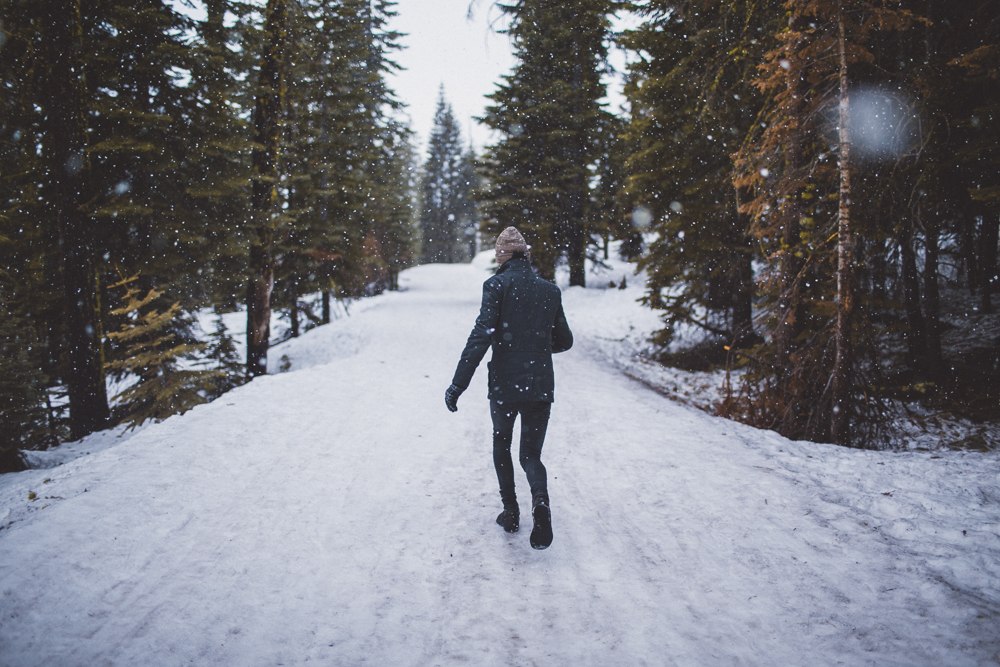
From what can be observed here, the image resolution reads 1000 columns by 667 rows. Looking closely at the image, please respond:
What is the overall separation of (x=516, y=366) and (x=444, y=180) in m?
51.3

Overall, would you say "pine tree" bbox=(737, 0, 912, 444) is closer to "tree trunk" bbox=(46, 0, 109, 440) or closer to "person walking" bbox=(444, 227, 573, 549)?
"person walking" bbox=(444, 227, 573, 549)

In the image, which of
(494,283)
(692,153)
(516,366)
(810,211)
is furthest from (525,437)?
(692,153)

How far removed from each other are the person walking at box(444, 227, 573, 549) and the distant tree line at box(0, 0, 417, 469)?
739 cm

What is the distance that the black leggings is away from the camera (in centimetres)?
367

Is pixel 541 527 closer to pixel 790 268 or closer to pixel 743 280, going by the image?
pixel 790 268

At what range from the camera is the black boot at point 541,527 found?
11.5 ft

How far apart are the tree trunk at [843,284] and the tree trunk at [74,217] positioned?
12834 mm

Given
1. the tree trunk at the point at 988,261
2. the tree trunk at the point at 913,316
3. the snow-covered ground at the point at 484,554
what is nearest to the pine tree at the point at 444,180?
the tree trunk at the point at 988,261

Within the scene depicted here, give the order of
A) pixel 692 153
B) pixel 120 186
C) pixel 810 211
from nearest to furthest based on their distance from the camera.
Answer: pixel 810 211
pixel 120 186
pixel 692 153

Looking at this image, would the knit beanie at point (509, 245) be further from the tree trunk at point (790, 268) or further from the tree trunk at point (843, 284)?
the tree trunk at point (790, 268)

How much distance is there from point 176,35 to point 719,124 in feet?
40.5

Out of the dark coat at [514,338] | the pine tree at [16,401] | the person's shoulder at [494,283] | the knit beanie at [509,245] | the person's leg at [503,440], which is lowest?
the pine tree at [16,401]

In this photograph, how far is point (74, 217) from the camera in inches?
344

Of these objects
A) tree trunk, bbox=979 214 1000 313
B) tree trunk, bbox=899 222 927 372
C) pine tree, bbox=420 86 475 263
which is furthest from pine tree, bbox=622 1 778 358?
pine tree, bbox=420 86 475 263
